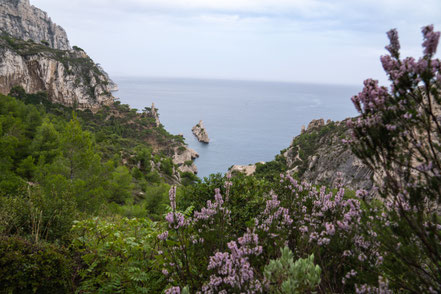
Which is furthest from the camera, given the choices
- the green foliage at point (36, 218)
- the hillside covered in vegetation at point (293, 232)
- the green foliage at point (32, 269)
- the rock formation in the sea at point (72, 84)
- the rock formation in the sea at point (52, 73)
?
the rock formation in the sea at point (72, 84)

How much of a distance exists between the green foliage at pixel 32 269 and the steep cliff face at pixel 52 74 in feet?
235

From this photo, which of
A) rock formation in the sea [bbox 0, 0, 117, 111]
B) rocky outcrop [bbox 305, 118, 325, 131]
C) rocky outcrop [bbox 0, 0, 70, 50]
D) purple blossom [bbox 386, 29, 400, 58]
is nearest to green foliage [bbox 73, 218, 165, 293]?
purple blossom [bbox 386, 29, 400, 58]

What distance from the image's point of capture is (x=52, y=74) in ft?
242

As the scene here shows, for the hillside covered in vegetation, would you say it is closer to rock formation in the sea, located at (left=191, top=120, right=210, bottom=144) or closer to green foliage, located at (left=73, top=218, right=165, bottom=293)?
green foliage, located at (left=73, top=218, right=165, bottom=293)

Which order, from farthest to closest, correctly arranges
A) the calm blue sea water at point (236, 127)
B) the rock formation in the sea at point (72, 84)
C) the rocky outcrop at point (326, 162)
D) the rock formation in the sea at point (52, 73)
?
the calm blue sea water at point (236, 127), the rock formation in the sea at point (72, 84), the rock formation in the sea at point (52, 73), the rocky outcrop at point (326, 162)

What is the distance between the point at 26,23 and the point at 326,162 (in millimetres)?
157523

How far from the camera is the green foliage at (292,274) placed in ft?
8.03

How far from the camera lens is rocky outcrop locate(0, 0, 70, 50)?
118875 millimetres

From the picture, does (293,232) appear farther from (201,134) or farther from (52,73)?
(201,134)

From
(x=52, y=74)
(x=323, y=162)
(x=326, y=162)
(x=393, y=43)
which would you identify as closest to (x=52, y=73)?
(x=52, y=74)

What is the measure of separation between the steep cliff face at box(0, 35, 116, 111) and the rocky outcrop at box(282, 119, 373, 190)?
63.4 metres

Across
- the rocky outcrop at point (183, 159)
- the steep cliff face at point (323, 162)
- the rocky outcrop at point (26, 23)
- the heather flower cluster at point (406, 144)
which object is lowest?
the rocky outcrop at point (183, 159)

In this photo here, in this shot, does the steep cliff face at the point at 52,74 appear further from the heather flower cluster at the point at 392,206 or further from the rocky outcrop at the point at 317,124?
the heather flower cluster at the point at 392,206

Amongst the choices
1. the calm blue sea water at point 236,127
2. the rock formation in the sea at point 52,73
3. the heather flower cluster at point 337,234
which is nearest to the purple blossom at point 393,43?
the heather flower cluster at point 337,234
